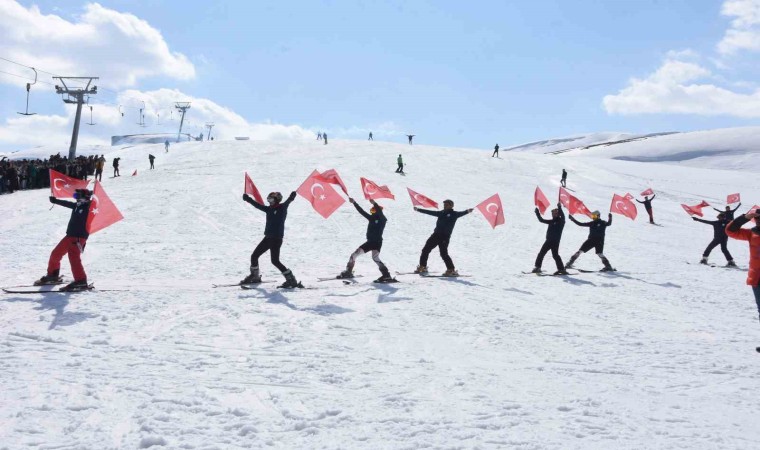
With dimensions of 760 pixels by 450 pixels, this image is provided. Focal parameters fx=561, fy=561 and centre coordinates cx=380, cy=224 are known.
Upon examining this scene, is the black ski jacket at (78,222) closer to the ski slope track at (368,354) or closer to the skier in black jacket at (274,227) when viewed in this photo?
the ski slope track at (368,354)

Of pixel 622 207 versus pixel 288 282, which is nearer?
pixel 288 282

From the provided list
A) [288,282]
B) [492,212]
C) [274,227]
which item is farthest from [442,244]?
[274,227]

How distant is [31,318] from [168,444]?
13.6 feet

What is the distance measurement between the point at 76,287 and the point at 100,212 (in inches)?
56.3

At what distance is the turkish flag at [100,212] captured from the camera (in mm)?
9359

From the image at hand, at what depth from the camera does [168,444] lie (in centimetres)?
397

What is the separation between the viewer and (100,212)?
955 centimetres

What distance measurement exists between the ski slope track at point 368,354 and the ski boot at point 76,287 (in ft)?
1.17

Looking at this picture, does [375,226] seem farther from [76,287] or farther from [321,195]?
[76,287]

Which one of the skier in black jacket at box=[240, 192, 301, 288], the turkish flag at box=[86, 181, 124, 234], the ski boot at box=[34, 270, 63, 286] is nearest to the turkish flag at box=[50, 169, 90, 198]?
the turkish flag at box=[86, 181, 124, 234]

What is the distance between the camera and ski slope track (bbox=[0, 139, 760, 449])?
4297 millimetres

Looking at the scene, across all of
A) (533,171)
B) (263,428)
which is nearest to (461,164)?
(533,171)

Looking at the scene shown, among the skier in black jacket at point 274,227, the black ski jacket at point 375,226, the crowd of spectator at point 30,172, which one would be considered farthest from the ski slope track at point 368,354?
the crowd of spectator at point 30,172

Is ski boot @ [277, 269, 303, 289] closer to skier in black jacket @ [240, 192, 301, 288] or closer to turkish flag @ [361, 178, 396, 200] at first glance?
skier in black jacket @ [240, 192, 301, 288]
